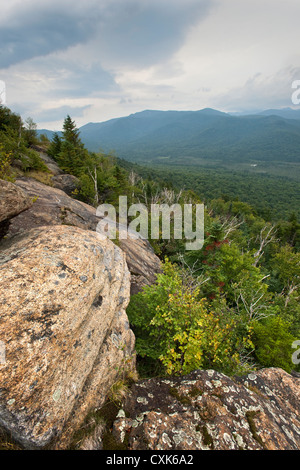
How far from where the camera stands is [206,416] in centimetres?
463

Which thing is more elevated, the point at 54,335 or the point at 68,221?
the point at 68,221

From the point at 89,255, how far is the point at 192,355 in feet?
13.3

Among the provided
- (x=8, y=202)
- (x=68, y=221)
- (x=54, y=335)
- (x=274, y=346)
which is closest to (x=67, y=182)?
(x=68, y=221)

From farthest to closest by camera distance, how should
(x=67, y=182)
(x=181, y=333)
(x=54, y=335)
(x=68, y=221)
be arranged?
(x=67, y=182)
(x=68, y=221)
(x=181, y=333)
(x=54, y=335)

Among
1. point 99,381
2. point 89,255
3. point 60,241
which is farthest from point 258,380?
point 60,241

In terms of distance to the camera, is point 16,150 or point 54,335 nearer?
point 54,335

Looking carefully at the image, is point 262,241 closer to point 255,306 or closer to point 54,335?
point 255,306

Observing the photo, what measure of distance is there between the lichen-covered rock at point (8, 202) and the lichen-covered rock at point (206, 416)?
6.21 metres

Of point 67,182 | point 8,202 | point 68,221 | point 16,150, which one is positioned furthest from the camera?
point 67,182

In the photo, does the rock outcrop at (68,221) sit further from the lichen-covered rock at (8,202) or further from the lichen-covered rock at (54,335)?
the lichen-covered rock at (54,335)

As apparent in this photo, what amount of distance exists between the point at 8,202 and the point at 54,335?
175 inches

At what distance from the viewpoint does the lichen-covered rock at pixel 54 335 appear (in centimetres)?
339

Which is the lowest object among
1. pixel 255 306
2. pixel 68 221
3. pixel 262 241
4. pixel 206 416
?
pixel 255 306

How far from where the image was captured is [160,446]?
4.07 metres
